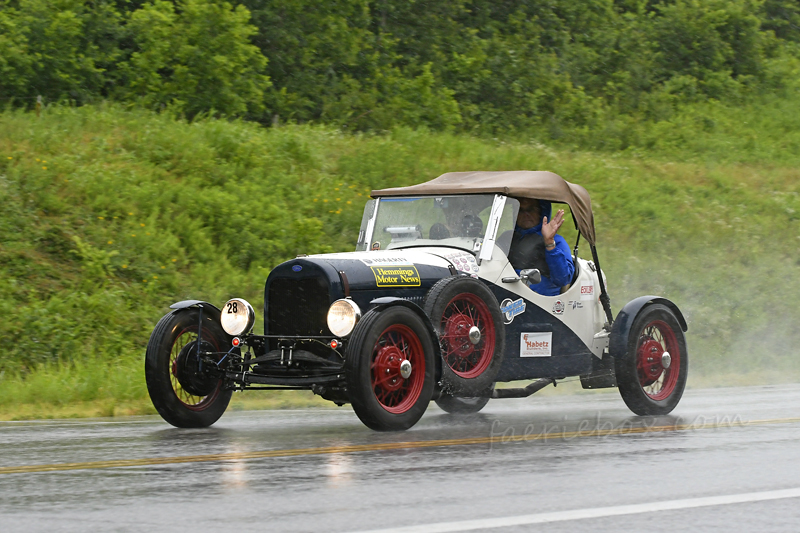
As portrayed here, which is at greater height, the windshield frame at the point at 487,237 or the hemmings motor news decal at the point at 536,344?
the windshield frame at the point at 487,237

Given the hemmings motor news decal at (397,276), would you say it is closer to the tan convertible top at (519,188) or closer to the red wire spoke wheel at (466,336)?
the red wire spoke wheel at (466,336)

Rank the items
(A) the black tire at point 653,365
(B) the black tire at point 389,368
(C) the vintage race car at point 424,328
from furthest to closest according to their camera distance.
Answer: (A) the black tire at point 653,365 → (C) the vintage race car at point 424,328 → (B) the black tire at point 389,368

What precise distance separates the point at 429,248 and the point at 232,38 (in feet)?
53.6

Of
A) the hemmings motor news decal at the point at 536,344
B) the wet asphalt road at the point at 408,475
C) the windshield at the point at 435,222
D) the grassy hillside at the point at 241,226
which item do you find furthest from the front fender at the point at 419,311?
the grassy hillside at the point at 241,226

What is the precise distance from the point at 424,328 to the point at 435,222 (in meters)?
1.91

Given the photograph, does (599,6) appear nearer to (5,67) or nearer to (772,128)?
(772,128)

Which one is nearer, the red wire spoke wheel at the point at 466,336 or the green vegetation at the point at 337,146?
the red wire spoke wheel at the point at 466,336

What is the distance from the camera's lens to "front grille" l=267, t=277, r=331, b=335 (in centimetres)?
888

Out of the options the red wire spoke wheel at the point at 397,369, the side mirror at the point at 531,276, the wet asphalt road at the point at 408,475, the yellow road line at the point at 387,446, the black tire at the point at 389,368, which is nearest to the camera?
the wet asphalt road at the point at 408,475

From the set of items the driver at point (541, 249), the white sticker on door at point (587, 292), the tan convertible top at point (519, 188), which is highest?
the tan convertible top at point (519, 188)

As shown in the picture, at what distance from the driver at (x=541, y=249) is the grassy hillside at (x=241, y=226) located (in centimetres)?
407

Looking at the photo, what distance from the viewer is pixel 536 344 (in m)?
9.88

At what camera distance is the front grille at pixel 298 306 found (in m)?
8.88

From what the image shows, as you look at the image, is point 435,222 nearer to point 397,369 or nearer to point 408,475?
point 397,369
